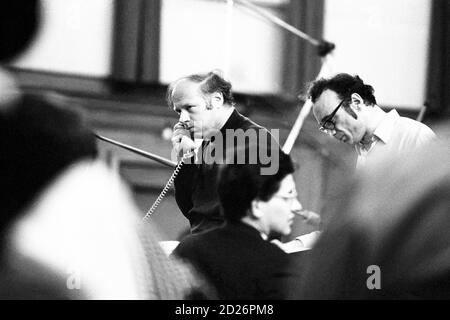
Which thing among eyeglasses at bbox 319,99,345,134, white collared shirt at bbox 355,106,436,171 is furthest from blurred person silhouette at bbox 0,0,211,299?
eyeglasses at bbox 319,99,345,134

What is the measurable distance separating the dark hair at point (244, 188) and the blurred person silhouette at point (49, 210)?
1.32 feet

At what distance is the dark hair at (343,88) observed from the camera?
4.41ft

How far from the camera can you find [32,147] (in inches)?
19.1

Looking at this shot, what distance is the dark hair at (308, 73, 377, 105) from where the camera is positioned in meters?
1.34

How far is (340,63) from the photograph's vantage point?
144cm

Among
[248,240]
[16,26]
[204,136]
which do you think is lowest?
[248,240]

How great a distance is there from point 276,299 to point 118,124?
453 mm

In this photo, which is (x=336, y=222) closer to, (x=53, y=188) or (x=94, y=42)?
(x=53, y=188)

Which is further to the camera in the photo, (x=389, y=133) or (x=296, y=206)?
(x=389, y=133)

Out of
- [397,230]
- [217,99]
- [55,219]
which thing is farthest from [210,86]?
[397,230]

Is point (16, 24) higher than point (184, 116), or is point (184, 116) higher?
point (16, 24)

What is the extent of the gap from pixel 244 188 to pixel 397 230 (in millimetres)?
741

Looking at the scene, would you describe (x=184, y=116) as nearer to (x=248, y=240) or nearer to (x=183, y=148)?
(x=183, y=148)
